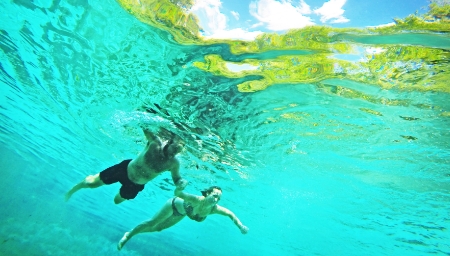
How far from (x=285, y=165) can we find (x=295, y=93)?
25.7 ft

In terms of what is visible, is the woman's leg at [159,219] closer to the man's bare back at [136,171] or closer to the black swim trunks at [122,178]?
the man's bare back at [136,171]

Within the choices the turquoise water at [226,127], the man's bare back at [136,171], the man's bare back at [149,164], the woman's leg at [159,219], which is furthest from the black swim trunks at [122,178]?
the turquoise water at [226,127]

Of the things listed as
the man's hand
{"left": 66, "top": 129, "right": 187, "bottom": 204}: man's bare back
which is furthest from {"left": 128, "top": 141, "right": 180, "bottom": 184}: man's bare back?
the man's hand

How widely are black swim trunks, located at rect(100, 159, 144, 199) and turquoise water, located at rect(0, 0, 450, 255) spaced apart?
154 inches

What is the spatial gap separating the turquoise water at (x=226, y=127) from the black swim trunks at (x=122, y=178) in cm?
392

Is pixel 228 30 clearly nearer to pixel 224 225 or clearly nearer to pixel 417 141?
pixel 417 141

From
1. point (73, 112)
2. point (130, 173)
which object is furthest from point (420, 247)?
point (73, 112)

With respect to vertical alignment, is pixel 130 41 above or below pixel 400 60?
below

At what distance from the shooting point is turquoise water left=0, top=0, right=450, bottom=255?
27.7ft

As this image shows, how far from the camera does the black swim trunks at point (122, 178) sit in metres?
8.02

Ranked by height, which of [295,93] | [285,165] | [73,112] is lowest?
[73,112]

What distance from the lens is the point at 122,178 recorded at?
845 centimetres

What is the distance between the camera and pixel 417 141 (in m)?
10.2

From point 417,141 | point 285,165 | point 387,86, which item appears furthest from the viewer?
point 285,165
